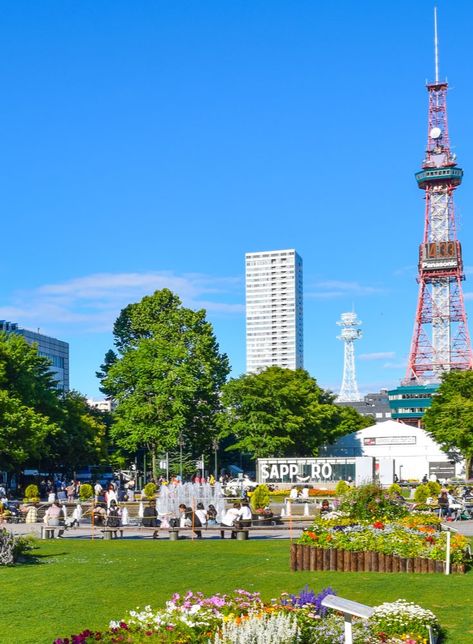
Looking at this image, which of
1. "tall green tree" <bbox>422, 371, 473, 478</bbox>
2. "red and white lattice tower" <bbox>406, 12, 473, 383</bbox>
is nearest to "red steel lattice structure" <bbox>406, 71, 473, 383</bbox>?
"red and white lattice tower" <bbox>406, 12, 473, 383</bbox>

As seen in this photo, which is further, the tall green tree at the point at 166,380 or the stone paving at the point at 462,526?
the tall green tree at the point at 166,380

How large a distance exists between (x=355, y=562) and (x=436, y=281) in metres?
126

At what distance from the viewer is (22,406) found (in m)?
54.7

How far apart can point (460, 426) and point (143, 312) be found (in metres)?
29.4

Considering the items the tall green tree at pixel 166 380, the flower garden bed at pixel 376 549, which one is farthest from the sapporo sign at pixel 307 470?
the flower garden bed at pixel 376 549

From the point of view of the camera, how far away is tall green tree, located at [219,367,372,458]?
7756 centimetres

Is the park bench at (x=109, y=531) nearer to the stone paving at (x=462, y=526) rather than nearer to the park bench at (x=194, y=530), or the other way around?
the park bench at (x=194, y=530)

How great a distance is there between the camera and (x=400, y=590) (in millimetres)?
17219

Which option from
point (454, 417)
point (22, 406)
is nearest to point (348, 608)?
point (22, 406)

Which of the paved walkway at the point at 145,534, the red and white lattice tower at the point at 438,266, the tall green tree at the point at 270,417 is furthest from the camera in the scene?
the red and white lattice tower at the point at 438,266

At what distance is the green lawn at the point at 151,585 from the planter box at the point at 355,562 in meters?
0.48

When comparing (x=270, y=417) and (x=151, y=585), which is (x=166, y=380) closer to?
(x=270, y=417)

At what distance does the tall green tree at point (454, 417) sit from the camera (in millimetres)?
78250

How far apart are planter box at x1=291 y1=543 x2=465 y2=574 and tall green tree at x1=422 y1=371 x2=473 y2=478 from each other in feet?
196
